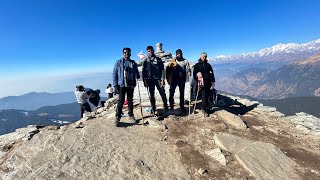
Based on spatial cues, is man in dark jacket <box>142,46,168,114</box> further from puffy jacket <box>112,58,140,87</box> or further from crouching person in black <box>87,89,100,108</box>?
crouching person in black <box>87,89,100,108</box>

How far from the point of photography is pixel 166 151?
961 centimetres

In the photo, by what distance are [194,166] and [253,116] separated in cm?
873

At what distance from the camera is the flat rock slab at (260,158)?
8.02 meters

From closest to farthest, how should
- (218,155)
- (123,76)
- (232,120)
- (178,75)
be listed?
1. (218,155)
2. (123,76)
3. (232,120)
4. (178,75)

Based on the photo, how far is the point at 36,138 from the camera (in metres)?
10.6

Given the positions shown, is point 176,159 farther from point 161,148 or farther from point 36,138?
point 36,138

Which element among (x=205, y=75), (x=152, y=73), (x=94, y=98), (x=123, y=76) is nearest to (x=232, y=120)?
(x=205, y=75)

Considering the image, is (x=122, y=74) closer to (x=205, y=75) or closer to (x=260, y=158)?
(x=205, y=75)

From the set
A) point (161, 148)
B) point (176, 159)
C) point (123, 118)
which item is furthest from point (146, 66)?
point (176, 159)

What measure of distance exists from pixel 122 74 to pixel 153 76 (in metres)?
2.30

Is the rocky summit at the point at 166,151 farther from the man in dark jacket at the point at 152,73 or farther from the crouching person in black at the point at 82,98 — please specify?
the crouching person in black at the point at 82,98

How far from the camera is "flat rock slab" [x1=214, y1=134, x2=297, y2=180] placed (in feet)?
26.3

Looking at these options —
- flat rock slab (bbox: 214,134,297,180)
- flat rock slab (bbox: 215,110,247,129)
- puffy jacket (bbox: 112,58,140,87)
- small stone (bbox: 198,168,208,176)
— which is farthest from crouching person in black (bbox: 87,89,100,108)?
small stone (bbox: 198,168,208,176)

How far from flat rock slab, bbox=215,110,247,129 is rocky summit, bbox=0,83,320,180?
0.17ft
